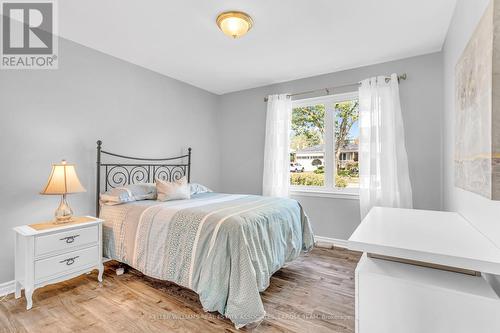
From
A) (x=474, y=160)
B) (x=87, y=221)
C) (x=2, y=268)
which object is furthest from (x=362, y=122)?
(x=2, y=268)

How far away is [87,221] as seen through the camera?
242cm

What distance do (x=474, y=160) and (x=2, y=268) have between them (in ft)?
12.3

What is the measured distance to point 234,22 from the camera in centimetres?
221

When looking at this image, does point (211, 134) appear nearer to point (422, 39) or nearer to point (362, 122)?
point (362, 122)

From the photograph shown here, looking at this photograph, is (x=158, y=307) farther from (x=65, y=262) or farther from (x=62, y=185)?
(x=62, y=185)

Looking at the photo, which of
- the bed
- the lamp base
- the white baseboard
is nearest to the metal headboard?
the bed

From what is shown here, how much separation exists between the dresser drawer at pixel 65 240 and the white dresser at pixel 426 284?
238cm

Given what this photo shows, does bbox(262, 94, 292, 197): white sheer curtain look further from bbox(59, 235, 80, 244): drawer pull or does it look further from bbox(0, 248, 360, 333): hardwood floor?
bbox(59, 235, 80, 244): drawer pull

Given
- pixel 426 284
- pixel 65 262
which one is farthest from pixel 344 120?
pixel 65 262

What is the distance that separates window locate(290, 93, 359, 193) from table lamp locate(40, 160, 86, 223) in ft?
9.48

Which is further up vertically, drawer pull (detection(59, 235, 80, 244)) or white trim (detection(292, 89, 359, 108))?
white trim (detection(292, 89, 359, 108))

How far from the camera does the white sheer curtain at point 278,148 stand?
3861mm

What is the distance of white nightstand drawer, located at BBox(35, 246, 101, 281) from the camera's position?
2049 mm

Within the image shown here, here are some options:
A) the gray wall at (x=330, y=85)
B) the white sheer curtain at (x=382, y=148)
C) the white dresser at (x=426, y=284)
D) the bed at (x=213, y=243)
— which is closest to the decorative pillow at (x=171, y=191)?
the bed at (x=213, y=243)
